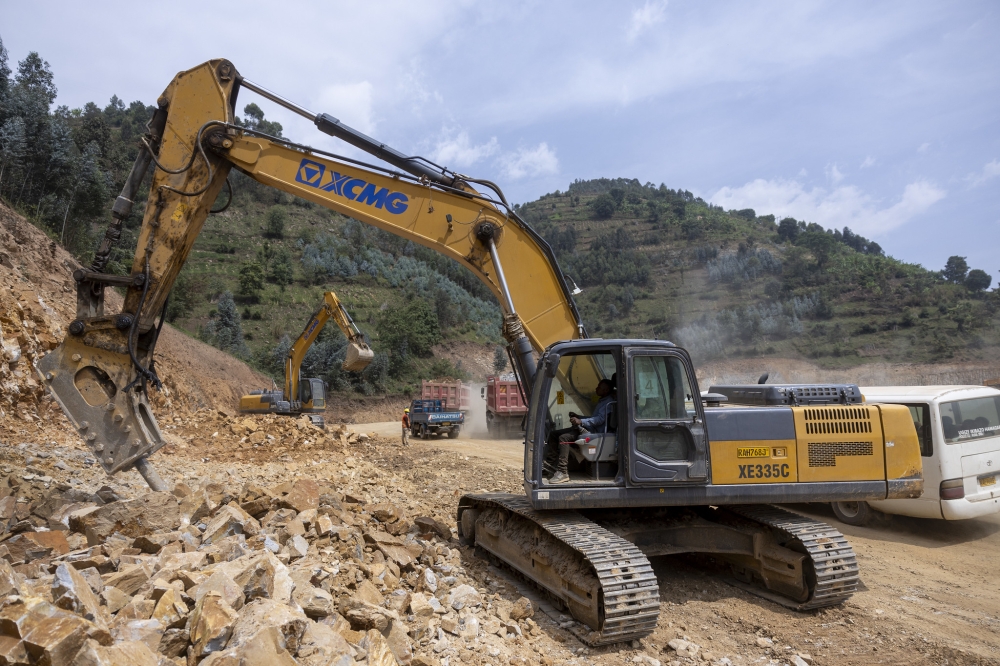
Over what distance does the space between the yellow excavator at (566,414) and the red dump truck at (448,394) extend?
2036 cm

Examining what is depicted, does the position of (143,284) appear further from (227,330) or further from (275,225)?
(275,225)

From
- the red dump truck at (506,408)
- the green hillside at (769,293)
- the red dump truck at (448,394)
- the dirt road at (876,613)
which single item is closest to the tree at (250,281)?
the red dump truck at (448,394)

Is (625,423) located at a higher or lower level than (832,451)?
higher

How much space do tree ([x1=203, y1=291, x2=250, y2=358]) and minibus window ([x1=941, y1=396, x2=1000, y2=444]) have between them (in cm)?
3455

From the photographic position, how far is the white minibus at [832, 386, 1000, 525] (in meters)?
7.61

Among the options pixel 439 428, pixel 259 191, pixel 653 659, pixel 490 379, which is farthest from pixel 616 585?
pixel 259 191

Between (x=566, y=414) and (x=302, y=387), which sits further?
(x=302, y=387)

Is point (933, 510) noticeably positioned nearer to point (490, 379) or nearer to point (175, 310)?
point (490, 379)

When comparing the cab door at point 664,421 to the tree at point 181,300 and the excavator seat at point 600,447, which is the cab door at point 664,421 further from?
the tree at point 181,300

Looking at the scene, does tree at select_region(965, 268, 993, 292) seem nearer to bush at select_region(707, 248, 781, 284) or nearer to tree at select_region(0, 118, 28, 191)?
bush at select_region(707, 248, 781, 284)

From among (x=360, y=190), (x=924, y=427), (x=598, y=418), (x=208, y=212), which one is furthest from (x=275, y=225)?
(x=598, y=418)

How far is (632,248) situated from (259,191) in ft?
133

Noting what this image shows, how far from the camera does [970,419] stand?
7.97m

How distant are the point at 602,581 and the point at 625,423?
1.33 metres
